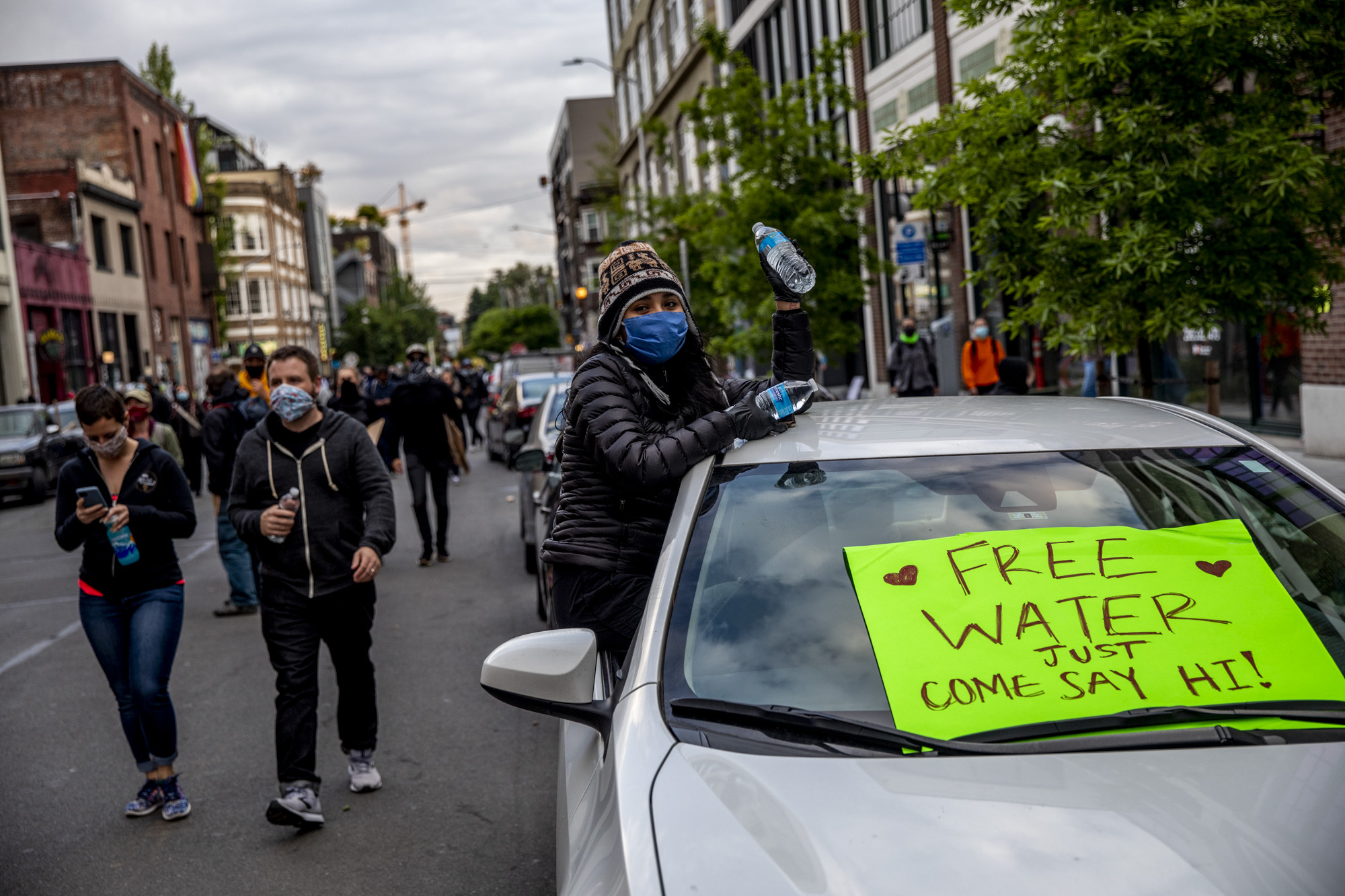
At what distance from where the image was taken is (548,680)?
258 centimetres

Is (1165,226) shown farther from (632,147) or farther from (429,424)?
(632,147)

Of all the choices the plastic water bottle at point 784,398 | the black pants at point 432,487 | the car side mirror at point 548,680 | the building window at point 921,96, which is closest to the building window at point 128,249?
the building window at point 921,96

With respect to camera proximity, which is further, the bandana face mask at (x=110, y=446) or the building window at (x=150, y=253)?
the building window at (x=150, y=253)

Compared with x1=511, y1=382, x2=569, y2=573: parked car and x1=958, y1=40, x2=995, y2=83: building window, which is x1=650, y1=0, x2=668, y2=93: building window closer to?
x1=958, y1=40, x2=995, y2=83: building window

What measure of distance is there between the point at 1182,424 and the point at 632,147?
169 ft

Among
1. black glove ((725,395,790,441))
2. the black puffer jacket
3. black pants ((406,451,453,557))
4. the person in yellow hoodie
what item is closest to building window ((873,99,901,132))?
black pants ((406,451,453,557))

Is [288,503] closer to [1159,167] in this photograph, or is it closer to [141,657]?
[141,657]

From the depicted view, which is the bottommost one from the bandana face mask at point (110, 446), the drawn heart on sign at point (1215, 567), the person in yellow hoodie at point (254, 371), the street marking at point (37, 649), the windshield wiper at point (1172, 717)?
the street marking at point (37, 649)

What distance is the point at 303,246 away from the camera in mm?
82562

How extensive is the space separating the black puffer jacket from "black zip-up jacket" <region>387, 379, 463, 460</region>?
8.25 m

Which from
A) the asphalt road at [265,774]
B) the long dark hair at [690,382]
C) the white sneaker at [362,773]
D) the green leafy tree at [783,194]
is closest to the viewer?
the long dark hair at [690,382]

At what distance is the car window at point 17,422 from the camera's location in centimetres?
2172

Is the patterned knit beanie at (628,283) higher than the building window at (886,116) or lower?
lower

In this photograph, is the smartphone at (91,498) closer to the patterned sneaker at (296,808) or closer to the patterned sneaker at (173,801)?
the patterned sneaker at (173,801)
